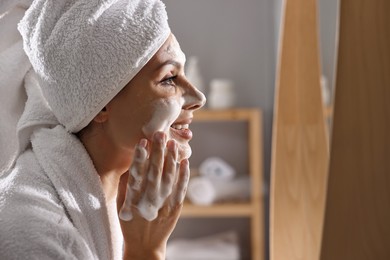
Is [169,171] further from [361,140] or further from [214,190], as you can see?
[214,190]

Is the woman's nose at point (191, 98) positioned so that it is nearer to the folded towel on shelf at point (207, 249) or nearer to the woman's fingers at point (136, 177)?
the woman's fingers at point (136, 177)

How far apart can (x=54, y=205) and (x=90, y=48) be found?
0.23 m

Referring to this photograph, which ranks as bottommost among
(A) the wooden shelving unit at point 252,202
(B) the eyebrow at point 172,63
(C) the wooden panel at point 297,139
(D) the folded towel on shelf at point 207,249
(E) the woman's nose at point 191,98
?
(D) the folded towel on shelf at point 207,249

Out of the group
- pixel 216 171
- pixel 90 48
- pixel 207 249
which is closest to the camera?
pixel 90 48

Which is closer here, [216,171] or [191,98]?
[191,98]

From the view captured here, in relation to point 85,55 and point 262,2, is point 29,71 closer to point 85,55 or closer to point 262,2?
point 85,55

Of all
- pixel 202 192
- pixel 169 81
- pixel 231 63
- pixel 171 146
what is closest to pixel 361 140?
pixel 171 146

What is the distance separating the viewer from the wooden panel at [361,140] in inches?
30.8

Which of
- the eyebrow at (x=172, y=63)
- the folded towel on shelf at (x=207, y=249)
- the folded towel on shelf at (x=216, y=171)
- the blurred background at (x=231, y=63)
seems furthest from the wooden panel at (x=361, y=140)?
the blurred background at (x=231, y=63)

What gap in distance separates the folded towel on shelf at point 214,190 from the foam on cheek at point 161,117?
8.15ft

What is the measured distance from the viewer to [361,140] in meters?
0.79

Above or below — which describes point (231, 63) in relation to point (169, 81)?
below

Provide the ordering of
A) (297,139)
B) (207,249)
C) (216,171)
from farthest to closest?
(216,171)
(207,249)
(297,139)

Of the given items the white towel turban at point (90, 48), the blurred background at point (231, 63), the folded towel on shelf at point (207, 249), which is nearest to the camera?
the white towel turban at point (90, 48)
